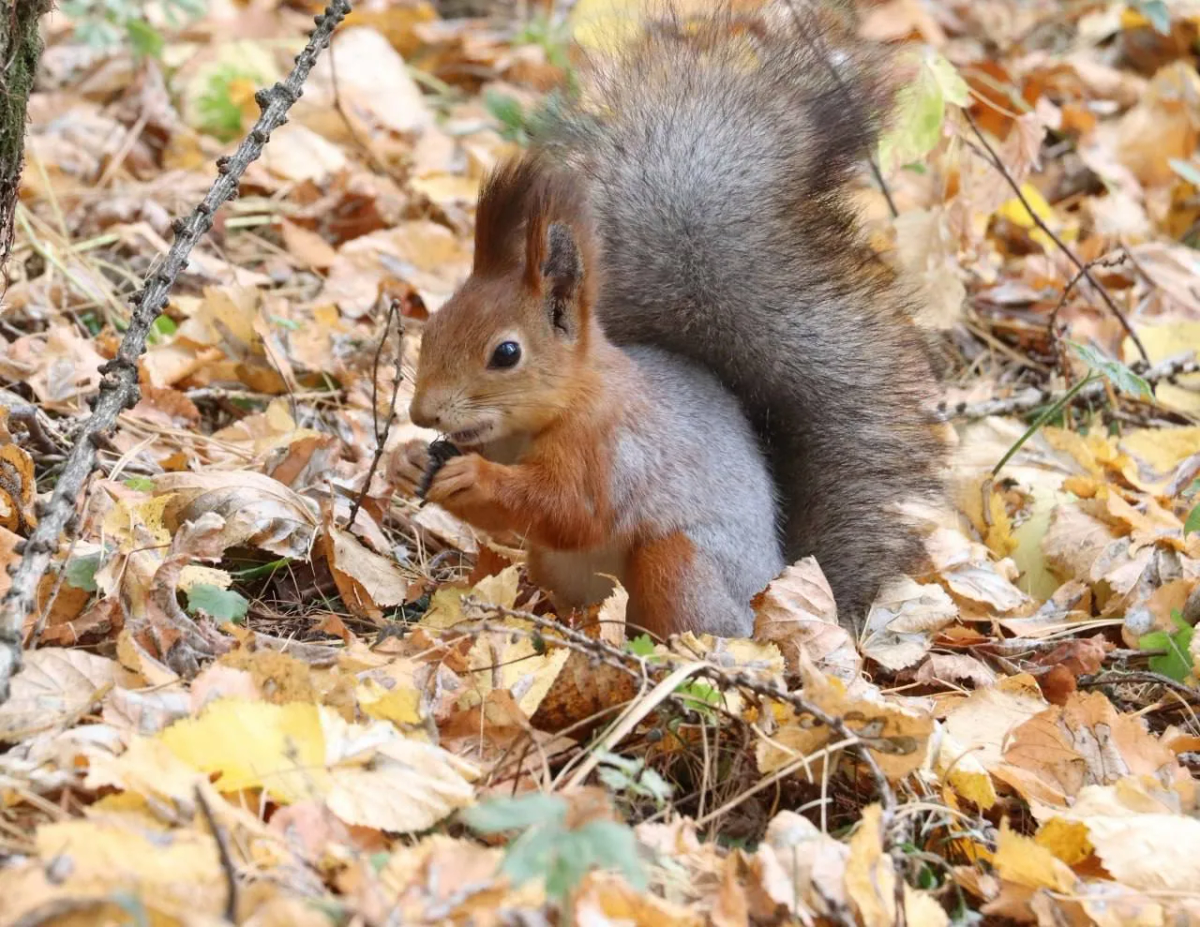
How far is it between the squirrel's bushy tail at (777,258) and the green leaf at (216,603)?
33.0 inches

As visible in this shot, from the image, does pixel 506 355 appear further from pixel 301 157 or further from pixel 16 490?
pixel 301 157

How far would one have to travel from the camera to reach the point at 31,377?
94.3 inches

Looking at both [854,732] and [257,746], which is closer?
[257,746]

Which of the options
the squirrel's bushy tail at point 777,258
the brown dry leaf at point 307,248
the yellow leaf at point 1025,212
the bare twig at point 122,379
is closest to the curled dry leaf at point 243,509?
the bare twig at point 122,379

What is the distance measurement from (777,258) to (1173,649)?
0.89m

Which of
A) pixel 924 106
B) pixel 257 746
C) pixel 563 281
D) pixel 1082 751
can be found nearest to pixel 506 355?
pixel 563 281

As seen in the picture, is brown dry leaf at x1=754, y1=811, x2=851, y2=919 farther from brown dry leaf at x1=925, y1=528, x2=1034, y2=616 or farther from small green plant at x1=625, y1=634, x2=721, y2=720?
brown dry leaf at x1=925, y1=528, x2=1034, y2=616

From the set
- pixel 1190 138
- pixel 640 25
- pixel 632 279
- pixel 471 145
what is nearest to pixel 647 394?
pixel 632 279

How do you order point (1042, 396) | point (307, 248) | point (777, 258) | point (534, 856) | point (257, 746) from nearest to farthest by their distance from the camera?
point (534, 856) → point (257, 746) → point (777, 258) → point (1042, 396) → point (307, 248)

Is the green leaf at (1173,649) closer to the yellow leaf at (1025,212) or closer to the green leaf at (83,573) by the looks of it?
the green leaf at (83,573)

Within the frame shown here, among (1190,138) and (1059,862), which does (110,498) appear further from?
(1190,138)

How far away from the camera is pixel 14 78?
176 centimetres

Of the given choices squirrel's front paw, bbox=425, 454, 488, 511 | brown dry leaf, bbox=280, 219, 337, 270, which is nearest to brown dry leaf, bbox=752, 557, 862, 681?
squirrel's front paw, bbox=425, 454, 488, 511

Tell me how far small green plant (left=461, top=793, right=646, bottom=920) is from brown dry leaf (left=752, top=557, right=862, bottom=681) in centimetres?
88
